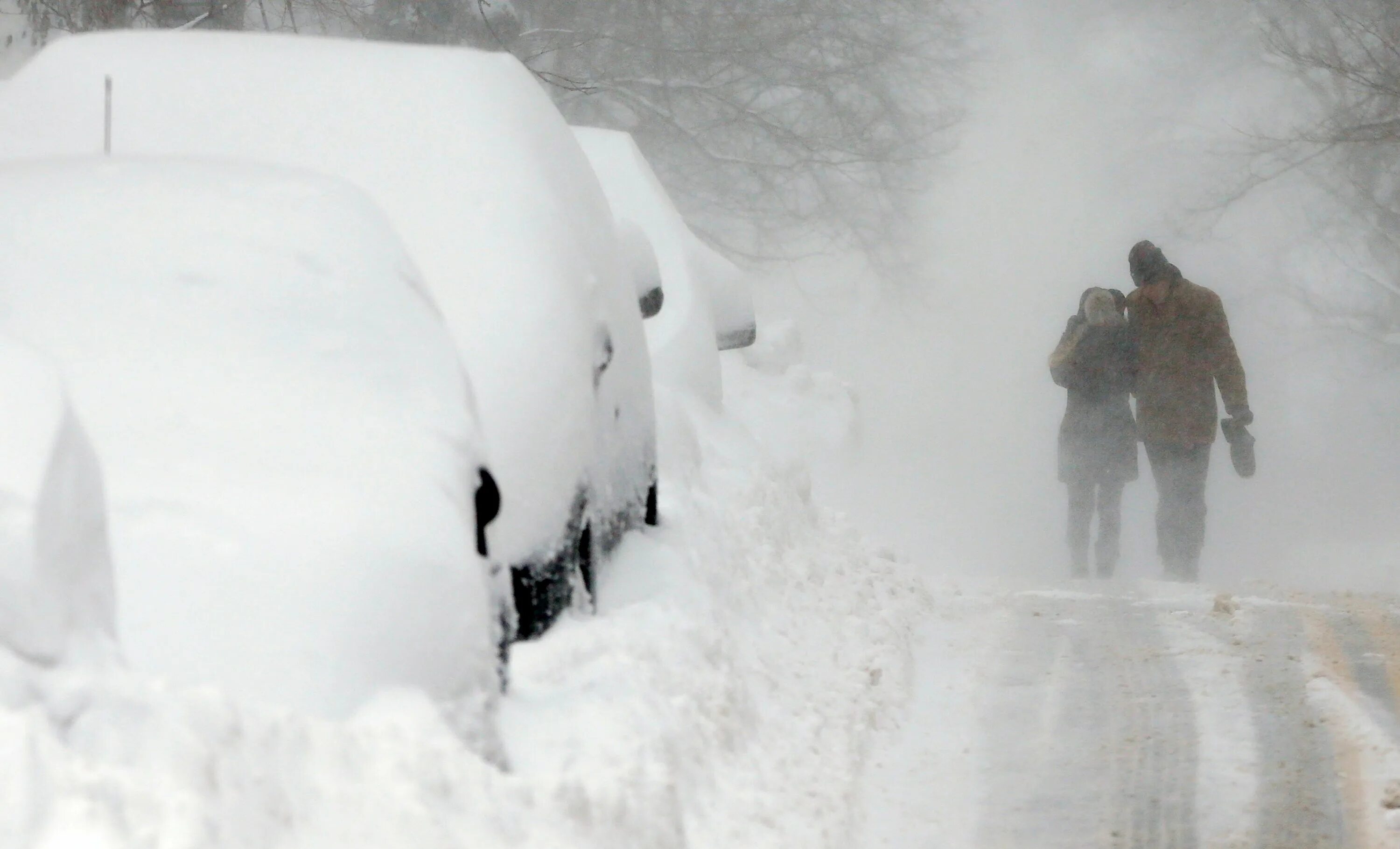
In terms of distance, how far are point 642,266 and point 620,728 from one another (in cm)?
244

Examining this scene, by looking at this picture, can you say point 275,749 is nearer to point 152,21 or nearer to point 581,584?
point 581,584

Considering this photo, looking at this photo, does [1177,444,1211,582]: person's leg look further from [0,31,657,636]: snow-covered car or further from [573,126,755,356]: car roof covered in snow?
[0,31,657,636]: snow-covered car

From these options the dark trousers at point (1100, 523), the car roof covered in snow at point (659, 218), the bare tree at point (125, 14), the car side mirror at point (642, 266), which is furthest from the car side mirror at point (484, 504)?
the bare tree at point (125, 14)

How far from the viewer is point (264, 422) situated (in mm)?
3383

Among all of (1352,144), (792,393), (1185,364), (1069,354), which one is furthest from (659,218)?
(1352,144)

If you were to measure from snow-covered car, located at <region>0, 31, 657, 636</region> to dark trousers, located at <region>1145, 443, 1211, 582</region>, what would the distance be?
5.34 meters

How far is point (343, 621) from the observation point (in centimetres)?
304

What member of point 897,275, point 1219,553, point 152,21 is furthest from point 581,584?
point 897,275

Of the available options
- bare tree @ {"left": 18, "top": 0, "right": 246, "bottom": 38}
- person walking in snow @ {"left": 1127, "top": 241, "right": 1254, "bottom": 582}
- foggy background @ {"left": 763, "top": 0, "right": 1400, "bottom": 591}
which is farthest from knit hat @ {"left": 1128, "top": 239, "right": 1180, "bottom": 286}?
bare tree @ {"left": 18, "top": 0, "right": 246, "bottom": 38}

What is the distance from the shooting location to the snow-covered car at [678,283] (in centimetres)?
778

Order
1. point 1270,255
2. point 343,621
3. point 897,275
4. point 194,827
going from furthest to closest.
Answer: point 1270,255
point 897,275
point 343,621
point 194,827

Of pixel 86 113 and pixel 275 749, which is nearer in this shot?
pixel 275 749

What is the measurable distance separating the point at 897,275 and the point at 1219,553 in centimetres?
575

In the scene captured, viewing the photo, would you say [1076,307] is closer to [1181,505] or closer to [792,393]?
[792,393]
